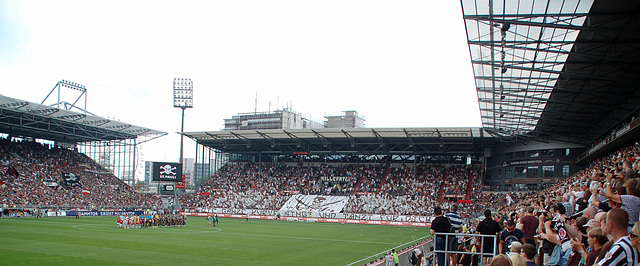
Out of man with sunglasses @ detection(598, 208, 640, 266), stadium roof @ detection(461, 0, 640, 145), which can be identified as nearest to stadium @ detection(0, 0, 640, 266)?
stadium roof @ detection(461, 0, 640, 145)

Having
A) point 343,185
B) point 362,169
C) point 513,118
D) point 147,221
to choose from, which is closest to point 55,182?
point 147,221

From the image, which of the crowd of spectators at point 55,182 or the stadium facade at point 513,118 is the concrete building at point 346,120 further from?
the crowd of spectators at point 55,182

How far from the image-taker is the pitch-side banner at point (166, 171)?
2539 inches

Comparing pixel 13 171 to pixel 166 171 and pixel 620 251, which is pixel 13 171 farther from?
pixel 620 251

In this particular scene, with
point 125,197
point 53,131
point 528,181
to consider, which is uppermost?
point 53,131

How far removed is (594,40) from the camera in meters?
20.1

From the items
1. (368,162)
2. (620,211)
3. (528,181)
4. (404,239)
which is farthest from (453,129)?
(620,211)

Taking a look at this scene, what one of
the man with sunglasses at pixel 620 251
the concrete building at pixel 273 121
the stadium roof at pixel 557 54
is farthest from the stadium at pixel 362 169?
the concrete building at pixel 273 121

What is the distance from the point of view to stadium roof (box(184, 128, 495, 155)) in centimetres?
5816

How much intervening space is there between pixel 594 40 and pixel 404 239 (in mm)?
19737

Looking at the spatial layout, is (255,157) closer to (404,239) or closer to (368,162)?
(368,162)

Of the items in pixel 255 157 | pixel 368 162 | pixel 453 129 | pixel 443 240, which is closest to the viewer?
pixel 443 240

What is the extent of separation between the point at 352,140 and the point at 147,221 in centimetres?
2966

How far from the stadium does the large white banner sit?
276 millimetres
